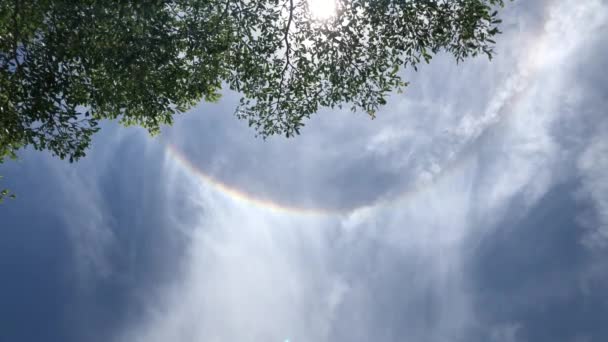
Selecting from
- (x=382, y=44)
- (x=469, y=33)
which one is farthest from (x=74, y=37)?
(x=469, y=33)

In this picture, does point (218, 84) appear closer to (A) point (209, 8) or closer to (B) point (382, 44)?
(A) point (209, 8)

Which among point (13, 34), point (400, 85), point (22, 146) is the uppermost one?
point (400, 85)

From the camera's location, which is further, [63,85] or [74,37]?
[63,85]

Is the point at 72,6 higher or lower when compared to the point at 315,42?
lower

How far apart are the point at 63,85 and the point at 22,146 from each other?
3.09 metres

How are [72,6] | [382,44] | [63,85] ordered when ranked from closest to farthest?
1. [72,6]
2. [63,85]
3. [382,44]

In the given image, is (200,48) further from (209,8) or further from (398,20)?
(398,20)

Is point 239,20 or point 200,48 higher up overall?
point 239,20

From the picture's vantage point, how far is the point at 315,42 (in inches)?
646

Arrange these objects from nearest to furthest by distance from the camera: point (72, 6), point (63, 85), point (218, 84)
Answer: point (72, 6), point (63, 85), point (218, 84)

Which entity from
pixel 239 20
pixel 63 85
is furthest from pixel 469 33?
pixel 63 85

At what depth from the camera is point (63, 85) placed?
14742 millimetres

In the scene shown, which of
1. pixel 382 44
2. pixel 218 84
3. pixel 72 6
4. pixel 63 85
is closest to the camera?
pixel 72 6

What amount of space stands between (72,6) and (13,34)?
231 cm
